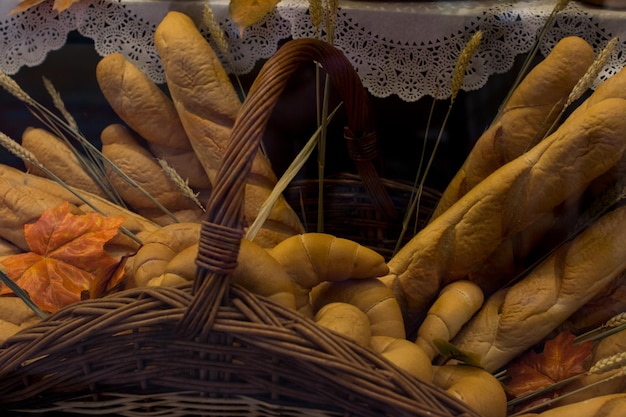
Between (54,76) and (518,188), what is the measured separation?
731 mm

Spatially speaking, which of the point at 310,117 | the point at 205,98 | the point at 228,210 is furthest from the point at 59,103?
the point at 228,210

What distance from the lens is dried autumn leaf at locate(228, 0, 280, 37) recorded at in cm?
95

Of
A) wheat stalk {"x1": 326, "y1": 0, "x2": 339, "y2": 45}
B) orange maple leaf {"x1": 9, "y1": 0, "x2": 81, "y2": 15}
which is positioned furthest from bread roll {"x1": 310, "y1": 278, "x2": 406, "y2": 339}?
orange maple leaf {"x1": 9, "y1": 0, "x2": 81, "y2": 15}

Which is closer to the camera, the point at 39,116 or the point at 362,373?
the point at 362,373

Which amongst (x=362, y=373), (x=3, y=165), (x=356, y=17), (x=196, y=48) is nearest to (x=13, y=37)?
(x=3, y=165)

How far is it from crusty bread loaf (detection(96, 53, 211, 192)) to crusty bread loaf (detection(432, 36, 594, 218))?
42 cm

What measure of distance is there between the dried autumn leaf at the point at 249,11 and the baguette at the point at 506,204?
16.3 inches

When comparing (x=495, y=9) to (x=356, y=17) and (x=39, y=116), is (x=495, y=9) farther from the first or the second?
(x=39, y=116)

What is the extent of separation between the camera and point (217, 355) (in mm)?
647

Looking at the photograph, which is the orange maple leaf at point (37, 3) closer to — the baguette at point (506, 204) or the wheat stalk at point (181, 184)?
the wheat stalk at point (181, 184)

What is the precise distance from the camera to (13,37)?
1.01 metres

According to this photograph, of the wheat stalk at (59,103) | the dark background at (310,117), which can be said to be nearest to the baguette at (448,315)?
the dark background at (310,117)

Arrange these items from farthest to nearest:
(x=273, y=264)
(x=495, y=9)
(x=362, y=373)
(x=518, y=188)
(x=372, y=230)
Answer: (x=372, y=230) < (x=495, y=9) < (x=518, y=188) < (x=273, y=264) < (x=362, y=373)

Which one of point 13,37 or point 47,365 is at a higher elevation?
point 13,37
